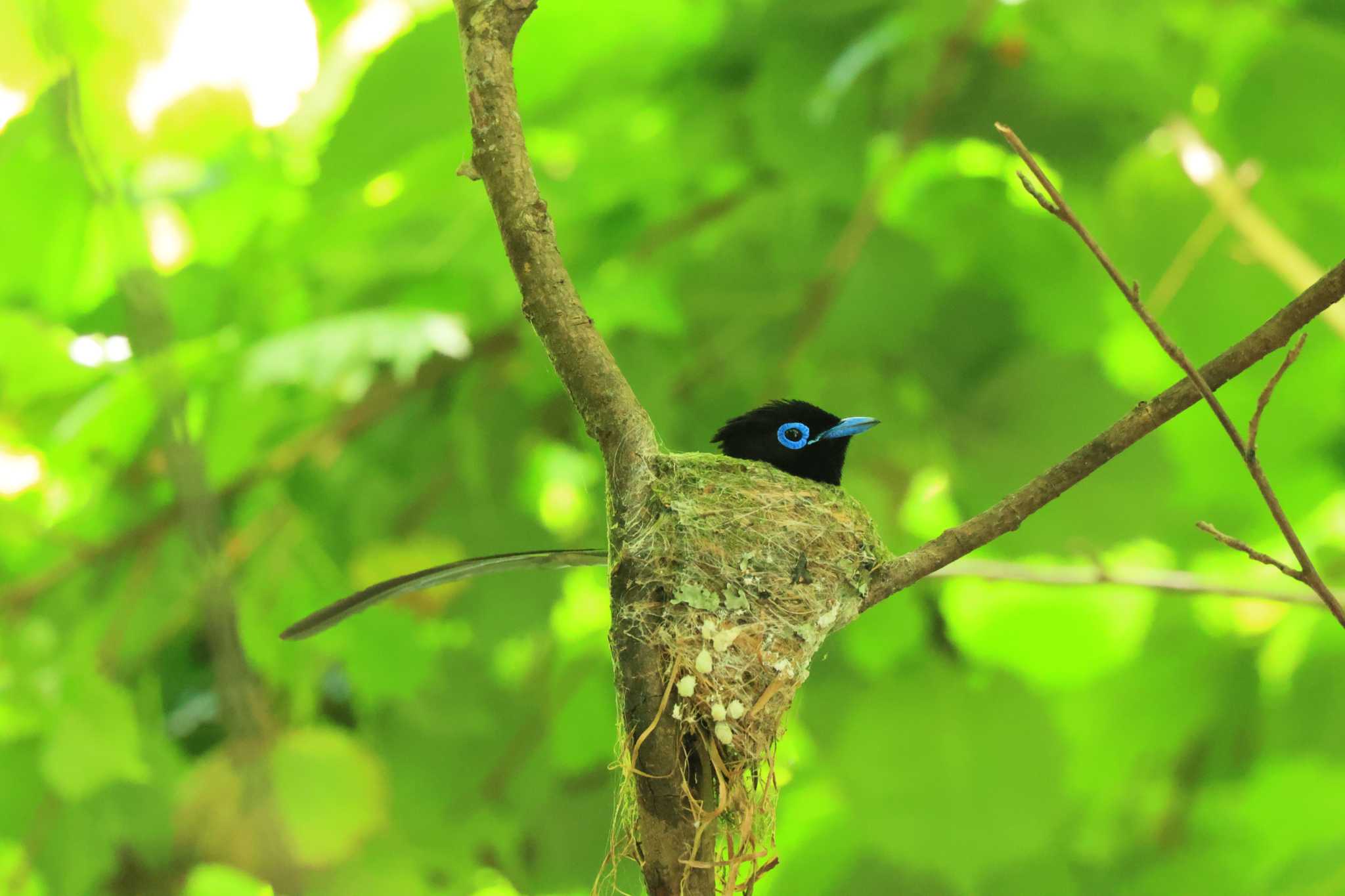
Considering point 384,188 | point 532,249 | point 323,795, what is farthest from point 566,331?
point 323,795

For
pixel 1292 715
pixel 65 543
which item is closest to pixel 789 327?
pixel 1292 715

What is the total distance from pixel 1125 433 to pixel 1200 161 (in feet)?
9.10

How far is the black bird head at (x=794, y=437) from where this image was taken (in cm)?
356

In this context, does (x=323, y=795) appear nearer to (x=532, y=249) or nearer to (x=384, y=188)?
(x=384, y=188)

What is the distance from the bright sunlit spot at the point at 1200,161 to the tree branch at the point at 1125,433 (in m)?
2.56

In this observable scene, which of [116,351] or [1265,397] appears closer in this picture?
[1265,397]

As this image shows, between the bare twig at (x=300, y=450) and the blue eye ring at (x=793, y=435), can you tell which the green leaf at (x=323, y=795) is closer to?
the bare twig at (x=300, y=450)

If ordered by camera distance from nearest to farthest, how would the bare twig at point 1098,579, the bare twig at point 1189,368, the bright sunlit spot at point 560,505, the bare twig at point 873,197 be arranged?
1. the bare twig at point 1189,368
2. the bare twig at point 1098,579
3. the bare twig at point 873,197
4. the bright sunlit spot at point 560,505

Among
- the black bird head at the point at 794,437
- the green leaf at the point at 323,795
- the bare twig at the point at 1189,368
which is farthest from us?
the green leaf at the point at 323,795

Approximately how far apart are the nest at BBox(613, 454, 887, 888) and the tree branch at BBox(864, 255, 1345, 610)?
44 cm

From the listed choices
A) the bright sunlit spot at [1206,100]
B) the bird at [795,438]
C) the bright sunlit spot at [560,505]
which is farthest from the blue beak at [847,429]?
the bright sunlit spot at [1206,100]

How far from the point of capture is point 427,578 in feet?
7.50

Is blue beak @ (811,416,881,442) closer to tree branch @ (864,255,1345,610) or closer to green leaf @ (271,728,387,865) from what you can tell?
tree branch @ (864,255,1345,610)

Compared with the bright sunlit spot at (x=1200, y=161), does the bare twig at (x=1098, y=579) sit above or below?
below
